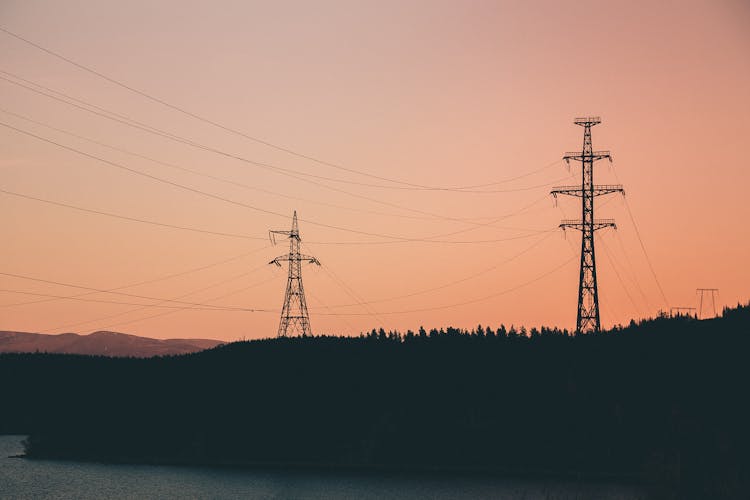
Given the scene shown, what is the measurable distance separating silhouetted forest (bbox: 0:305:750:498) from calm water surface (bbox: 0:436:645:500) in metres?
13.5

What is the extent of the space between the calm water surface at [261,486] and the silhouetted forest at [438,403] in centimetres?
1349

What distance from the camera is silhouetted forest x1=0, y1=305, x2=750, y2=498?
132500 mm

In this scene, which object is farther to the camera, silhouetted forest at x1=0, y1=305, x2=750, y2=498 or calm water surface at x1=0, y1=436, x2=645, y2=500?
silhouetted forest at x1=0, y1=305, x2=750, y2=498

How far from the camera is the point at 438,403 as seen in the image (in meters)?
157

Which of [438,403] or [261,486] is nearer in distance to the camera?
[261,486]

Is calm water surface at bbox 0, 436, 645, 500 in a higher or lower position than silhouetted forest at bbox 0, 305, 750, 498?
lower

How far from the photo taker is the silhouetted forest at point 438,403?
435ft

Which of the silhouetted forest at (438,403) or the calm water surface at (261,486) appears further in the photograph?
the silhouetted forest at (438,403)

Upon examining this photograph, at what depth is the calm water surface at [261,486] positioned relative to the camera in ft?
346

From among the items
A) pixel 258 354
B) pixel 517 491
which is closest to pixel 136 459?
pixel 258 354

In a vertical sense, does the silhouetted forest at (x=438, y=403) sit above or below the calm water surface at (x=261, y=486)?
above

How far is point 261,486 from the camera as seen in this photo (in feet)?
391

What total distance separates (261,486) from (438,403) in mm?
44650

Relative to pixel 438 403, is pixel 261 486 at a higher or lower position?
lower
